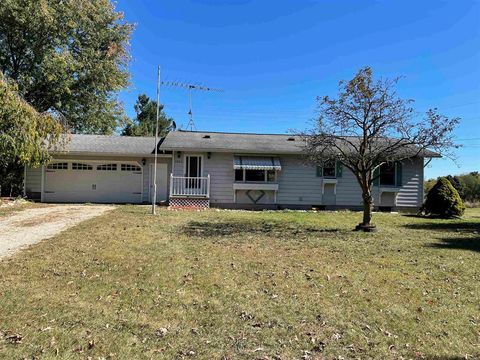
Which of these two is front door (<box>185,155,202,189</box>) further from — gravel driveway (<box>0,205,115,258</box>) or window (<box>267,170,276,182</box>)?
gravel driveway (<box>0,205,115,258</box>)

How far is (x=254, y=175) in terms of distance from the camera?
17.2 metres

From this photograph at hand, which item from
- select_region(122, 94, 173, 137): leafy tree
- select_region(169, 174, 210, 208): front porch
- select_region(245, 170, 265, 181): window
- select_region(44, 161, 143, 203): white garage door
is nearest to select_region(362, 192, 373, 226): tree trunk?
select_region(245, 170, 265, 181): window

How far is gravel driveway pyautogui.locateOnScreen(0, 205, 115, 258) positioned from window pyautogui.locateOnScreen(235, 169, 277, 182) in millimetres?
7141

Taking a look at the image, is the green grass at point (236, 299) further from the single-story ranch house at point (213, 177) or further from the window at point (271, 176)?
the window at point (271, 176)

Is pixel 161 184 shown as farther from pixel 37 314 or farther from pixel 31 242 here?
pixel 37 314

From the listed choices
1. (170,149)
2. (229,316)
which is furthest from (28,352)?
(170,149)

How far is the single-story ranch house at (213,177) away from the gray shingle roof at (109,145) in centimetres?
5

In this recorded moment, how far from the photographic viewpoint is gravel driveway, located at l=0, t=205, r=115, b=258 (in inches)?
294

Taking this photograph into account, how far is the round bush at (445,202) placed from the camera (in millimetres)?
15156

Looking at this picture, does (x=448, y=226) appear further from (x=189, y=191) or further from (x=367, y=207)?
(x=189, y=191)

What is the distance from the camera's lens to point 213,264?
6.17m

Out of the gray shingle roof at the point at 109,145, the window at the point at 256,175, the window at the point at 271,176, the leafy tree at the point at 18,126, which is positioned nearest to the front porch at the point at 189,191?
the window at the point at 256,175

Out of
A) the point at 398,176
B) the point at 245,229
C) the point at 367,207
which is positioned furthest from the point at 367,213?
the point at 398,176

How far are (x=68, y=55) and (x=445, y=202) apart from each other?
2019 centimetres
